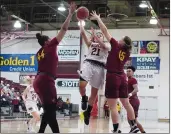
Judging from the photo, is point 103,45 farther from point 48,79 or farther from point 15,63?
point 15,63

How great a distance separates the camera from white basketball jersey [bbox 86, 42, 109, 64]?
5.50 metres

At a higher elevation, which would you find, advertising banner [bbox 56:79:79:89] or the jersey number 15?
the jersey number 15

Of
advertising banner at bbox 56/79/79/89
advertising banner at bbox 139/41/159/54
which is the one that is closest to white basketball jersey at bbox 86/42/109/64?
advertising banner at bbox 139/41/159/54

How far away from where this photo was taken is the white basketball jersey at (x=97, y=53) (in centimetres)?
550

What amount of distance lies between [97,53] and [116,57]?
0.41m

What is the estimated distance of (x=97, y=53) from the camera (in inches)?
219

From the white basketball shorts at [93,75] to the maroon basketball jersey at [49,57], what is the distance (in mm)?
710

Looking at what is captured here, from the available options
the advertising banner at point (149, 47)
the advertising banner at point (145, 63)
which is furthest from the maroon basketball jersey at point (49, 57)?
the advertising banner at point (149, 47)

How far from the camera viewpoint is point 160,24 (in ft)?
65.9

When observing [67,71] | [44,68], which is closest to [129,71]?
[44,68]

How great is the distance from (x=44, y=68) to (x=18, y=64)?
16.0 metres

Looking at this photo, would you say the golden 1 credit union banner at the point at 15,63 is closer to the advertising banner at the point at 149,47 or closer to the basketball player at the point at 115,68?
the advertising banner at the point at 149,47

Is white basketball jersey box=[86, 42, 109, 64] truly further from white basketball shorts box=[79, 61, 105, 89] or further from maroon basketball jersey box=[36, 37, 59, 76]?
maroon basketball jersey box=[36, 37, 59, 76]

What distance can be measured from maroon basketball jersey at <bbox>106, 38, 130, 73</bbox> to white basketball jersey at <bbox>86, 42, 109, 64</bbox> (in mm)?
238
